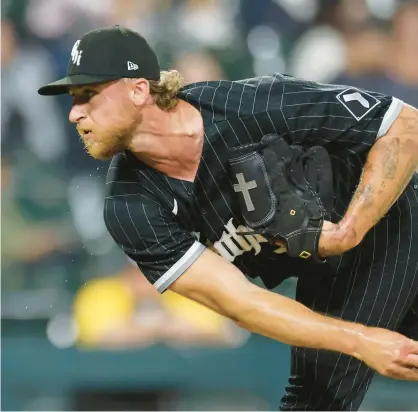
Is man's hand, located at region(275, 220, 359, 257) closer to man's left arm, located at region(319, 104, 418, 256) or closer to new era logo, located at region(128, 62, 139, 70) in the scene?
man's left arm, located at region(319, 104, 418, 256)

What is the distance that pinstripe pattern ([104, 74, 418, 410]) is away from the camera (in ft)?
6.81

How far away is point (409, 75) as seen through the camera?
12.5 ft

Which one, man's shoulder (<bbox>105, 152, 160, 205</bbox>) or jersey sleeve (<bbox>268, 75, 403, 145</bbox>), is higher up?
jersey sleeve (<bbox>268, 75, 403, 145</bbox>)

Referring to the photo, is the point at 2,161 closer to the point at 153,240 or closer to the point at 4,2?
the point at 4,2

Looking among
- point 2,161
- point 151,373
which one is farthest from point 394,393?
point 2,161

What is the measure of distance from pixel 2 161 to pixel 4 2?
75cm

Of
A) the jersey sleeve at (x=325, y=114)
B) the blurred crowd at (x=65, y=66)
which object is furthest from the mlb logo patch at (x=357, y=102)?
the blurred crowd at (x=65, y=66)

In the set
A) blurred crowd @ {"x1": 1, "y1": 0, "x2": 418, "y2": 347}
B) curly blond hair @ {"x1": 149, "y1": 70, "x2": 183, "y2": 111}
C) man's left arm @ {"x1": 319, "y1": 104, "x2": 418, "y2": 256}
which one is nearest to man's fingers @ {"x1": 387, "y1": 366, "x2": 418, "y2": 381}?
man's left arm @ {"x1": 319, "y1": 104, "x2": 418, "y2": 256}

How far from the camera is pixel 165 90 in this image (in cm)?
207

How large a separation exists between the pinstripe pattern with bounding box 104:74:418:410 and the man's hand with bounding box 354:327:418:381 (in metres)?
0.34

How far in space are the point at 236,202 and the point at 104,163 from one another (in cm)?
179

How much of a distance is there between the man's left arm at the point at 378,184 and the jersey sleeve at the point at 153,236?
35cm

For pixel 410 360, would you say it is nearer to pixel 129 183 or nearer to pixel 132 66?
pixel 129 183

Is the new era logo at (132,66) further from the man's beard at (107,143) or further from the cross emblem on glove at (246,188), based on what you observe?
the cross emblem on glove at (246,188)
